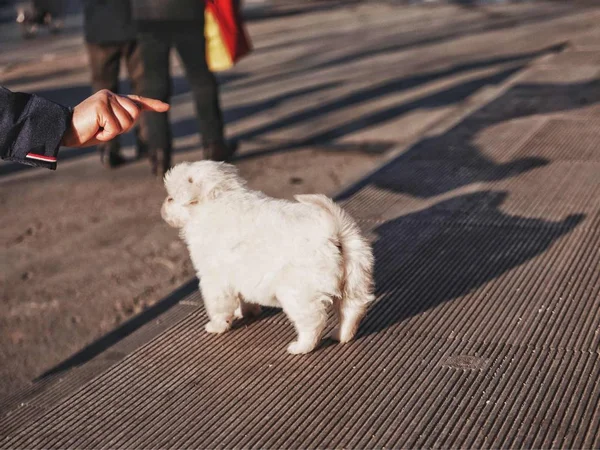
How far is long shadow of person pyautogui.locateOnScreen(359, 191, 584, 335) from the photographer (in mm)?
4453

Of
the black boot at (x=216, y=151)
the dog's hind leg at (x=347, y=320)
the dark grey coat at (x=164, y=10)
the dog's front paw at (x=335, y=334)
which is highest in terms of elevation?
the dark grey coat at (x=164, y=10)

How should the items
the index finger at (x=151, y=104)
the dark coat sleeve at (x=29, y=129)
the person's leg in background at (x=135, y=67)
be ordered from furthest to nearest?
the person's leg in background at (x=135, y=67)
the index finger at (x=151, y=104)
the dark coat sleeve at (x=29, y=129)

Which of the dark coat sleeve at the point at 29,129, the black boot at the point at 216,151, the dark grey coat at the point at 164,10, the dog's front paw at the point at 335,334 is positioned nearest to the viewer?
the dark coat sleeve at the point at 29,129

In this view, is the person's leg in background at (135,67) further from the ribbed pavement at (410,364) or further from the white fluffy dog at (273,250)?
the white fluffy dog at (273,250)

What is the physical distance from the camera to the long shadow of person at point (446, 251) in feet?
14.6

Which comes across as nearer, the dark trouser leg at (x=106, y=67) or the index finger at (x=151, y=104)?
the index finger at (x=151, y=104)

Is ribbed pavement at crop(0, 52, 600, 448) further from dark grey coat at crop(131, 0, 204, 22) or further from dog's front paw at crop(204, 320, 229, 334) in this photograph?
dark grey coat at crop(131, 0, 204, 22)

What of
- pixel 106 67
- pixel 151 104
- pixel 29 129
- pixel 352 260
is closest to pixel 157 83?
pixel 106 67

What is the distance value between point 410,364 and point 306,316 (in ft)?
1.60

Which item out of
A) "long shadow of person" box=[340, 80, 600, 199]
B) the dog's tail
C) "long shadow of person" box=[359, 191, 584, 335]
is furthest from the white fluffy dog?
"long shadow of person" box=[340, 80, 600, 199]

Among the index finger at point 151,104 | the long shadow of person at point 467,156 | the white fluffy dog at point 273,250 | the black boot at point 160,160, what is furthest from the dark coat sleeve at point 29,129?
the black boot at point 160,160

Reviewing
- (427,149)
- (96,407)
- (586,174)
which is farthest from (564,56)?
(96,407)

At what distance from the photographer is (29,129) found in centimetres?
279

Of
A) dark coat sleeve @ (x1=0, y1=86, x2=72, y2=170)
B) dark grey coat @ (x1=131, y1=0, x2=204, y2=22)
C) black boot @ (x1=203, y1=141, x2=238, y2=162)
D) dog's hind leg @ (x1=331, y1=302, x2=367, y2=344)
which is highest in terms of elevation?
dark coat sleeve @ (x1=0, y1=86, x2=72, y2=170)
